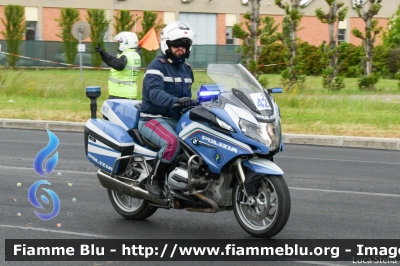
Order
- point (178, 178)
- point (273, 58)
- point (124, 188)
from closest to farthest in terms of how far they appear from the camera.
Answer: point (178, 178)
point (124, 188)
point (273, 58)

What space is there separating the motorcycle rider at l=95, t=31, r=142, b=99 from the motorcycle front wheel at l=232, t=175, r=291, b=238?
24.7 feet

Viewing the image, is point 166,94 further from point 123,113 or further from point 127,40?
point 127,40

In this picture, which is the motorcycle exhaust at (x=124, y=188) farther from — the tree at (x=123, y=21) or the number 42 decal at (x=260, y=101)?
the tree at (x=123, y=21)

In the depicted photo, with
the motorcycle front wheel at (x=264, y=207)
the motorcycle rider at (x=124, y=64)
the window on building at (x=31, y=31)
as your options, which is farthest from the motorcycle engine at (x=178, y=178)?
the window on building at (x=31, y=31)

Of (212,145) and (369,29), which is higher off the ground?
(369,29)

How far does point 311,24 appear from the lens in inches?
2424

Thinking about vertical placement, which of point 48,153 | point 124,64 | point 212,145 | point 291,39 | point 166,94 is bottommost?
point 48,153

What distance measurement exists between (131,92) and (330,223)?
23.6ft

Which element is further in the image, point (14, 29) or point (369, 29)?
point (14, 29)

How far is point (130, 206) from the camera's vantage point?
27.4 feet

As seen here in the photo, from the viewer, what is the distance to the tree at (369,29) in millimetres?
27981

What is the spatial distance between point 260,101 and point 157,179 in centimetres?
129

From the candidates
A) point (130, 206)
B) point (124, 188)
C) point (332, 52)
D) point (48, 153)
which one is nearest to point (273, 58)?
point (332, 52)

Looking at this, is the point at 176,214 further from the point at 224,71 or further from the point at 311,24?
the point at 311,24
